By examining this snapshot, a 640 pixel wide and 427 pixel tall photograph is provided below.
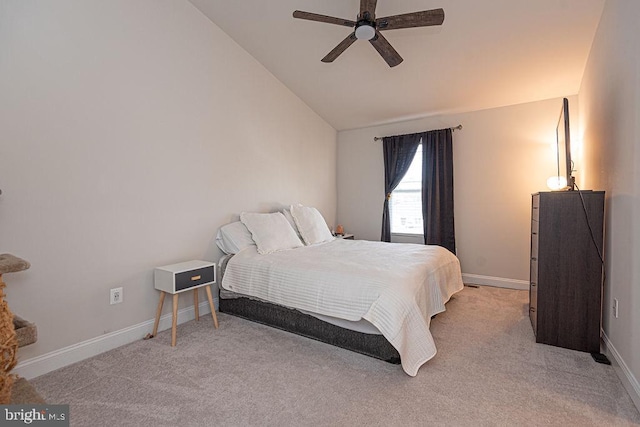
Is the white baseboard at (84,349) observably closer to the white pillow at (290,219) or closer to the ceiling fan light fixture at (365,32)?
the white pillow at (290,219)

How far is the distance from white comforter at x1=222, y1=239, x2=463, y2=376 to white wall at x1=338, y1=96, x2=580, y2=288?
1250 millimetres

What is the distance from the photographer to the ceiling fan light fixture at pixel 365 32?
218cm

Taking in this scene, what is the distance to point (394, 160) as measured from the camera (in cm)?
474

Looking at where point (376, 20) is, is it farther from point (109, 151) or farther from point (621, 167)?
point (109, 151)

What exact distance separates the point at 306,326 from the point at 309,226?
153 centimetres

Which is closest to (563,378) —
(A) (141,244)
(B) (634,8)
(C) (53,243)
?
(B) (634,8)

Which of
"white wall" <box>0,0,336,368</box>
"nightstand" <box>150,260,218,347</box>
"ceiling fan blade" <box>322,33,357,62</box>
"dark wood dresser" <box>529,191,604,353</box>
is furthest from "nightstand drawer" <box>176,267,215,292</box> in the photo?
"dark wood dresser" <box>529,191,604,353</box>

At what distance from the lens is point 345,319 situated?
87.0 inches

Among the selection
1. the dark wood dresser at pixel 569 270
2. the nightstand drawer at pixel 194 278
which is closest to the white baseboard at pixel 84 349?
the nightstand drawer at pixel 194 278

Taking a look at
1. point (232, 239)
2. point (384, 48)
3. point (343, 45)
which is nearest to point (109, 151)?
point (232, 239)

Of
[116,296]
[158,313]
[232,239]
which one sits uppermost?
[232,239]

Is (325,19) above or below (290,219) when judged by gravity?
above

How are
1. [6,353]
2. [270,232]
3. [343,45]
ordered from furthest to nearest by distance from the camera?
[270,232] → [343,45] → [6,353]

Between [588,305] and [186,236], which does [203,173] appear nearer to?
[186,236]
